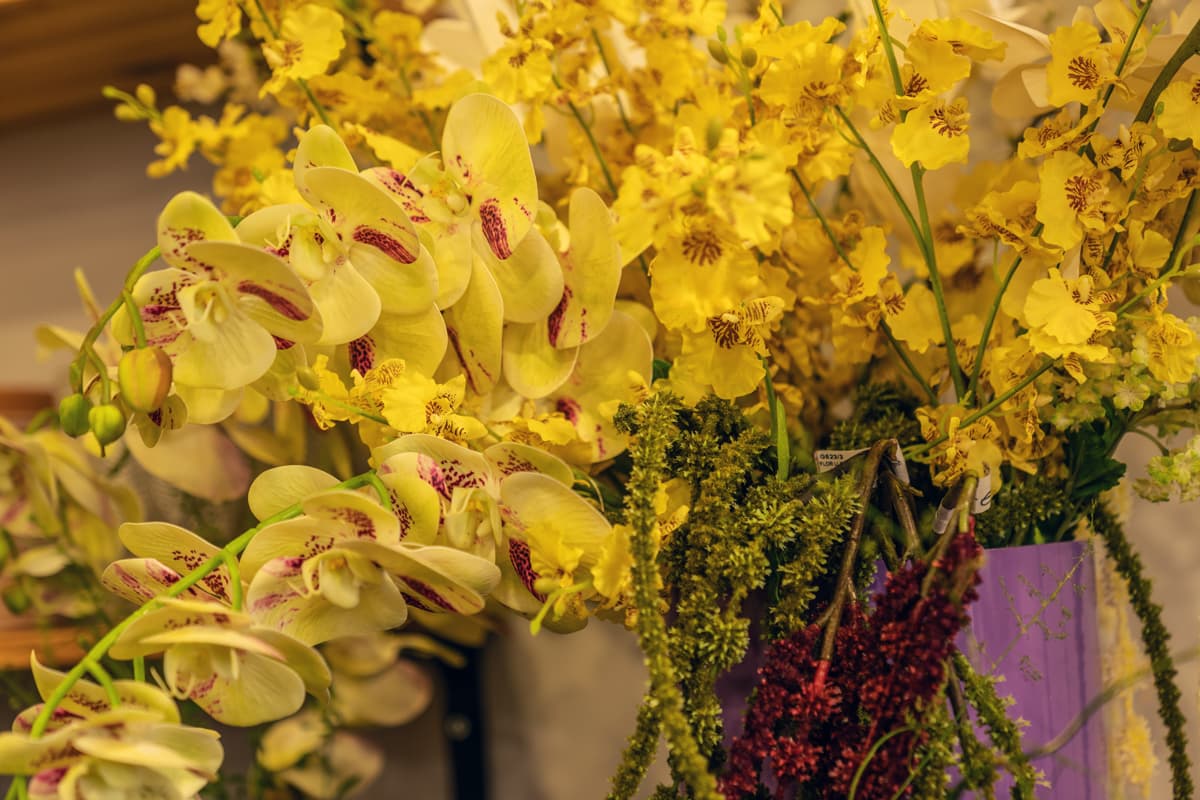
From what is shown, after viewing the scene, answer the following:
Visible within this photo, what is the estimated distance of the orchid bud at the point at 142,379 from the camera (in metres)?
0.43

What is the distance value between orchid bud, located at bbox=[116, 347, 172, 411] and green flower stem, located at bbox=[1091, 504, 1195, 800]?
505 millimetres

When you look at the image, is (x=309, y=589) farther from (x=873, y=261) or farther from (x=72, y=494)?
(x=72, y=494)

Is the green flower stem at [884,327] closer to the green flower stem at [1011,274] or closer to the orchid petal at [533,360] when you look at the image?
the green flower stem at [1011,274]

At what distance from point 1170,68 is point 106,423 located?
0.54 meters

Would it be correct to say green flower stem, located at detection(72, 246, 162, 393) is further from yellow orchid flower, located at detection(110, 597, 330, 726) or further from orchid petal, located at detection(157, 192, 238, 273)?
yellow orchid flower, located at detection(110, 597, 330, 726)

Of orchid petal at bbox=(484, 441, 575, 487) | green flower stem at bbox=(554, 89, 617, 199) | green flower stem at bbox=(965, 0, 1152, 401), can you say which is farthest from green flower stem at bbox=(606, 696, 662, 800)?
green flower stem at bbox=(554, 89, 617, 199)

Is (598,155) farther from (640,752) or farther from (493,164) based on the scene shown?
(640,752)

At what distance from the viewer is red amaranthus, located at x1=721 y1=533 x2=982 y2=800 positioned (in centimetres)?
41

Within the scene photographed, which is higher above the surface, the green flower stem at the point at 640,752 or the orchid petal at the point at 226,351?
the orchid petal at the point at 226,351

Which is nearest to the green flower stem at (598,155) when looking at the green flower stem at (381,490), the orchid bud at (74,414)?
the green flower stem at (381,490)

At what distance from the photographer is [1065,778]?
556 millimetres

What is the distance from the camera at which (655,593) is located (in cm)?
43

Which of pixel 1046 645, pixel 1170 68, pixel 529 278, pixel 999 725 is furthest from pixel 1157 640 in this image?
pixel 529 278

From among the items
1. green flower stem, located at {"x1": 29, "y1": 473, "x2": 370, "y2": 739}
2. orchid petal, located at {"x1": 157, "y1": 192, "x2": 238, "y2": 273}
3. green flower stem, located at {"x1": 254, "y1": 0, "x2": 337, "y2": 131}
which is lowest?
green flower stem, located at {"x1": 29, "y1": 473, "x2": 370, "y2": 739}
